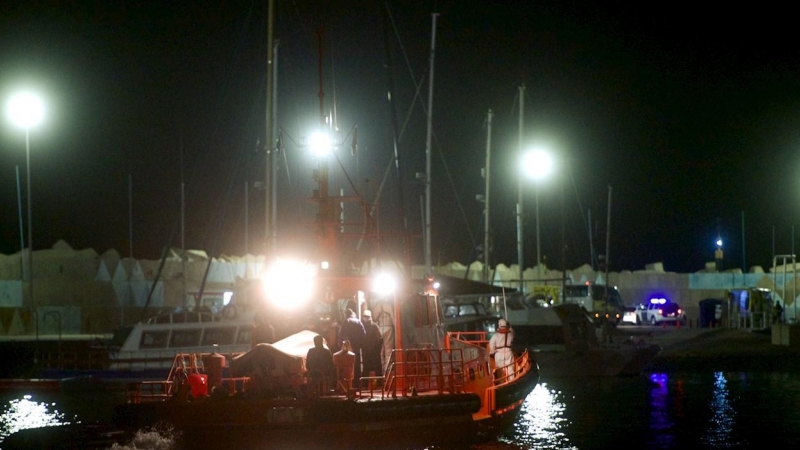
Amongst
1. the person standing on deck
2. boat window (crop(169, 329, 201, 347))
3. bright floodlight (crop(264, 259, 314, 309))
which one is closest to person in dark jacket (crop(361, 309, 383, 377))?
bright floodlight (crop(264, 259, 314, 309))

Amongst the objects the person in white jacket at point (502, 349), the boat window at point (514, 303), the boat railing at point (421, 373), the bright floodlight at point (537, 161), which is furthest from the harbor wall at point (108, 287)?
the boat railing at point (421, 373)

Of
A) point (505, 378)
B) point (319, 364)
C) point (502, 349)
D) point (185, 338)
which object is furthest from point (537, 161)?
Answer: point (319, 364)

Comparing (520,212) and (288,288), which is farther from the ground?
(520,212)

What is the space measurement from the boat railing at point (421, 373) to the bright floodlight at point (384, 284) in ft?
3.48

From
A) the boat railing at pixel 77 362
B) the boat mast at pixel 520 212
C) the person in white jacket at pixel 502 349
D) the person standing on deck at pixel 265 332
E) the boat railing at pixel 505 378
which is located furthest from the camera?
the boat mast at pixel 520 212

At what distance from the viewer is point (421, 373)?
682 inches

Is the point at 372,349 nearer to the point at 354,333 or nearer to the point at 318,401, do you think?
→ the point at 354,333

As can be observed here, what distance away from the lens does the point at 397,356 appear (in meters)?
17.0

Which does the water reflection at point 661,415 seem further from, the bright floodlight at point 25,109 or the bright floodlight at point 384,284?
the bright floodlight at point 25,109

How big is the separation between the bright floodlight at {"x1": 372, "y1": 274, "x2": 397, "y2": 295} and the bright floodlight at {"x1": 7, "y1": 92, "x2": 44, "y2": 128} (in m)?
24.3

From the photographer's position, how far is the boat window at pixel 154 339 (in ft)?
94.6

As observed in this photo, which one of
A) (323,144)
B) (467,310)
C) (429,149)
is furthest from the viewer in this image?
(429,149)

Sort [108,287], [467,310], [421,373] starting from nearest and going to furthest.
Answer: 1. [421,373]
2. [467,310]
3. [108,287]

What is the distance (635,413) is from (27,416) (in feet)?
44.2
